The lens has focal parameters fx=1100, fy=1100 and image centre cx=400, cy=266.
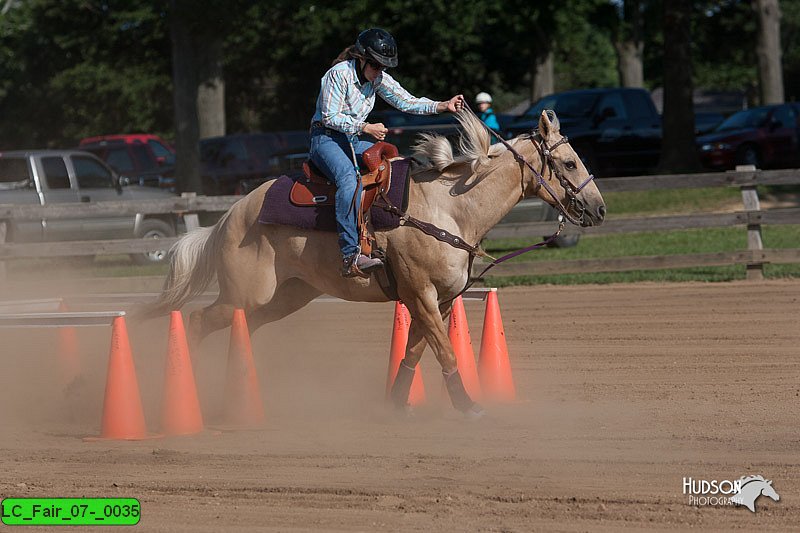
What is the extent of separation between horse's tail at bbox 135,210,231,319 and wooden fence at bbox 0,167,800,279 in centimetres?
734

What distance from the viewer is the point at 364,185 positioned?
8.13 m

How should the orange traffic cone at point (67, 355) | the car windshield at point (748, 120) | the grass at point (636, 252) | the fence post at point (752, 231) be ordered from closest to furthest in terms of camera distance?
the orange traffic cone at point (67, 355) → the fence post at point (752, 231) → the grass at point (636, 252) → the car windshield at point (748, 120)

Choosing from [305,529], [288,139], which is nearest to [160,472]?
[305,529]

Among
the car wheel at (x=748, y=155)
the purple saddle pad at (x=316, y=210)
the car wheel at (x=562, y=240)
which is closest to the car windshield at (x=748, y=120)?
the car wheel at (x=748, y=155)

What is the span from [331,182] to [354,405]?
6.34 ft

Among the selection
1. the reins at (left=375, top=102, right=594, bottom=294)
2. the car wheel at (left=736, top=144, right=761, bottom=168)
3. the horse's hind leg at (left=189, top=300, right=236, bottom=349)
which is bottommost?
the car wheel at (left=736, top=144, right=761, bottom=168)

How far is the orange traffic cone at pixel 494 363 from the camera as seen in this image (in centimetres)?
901

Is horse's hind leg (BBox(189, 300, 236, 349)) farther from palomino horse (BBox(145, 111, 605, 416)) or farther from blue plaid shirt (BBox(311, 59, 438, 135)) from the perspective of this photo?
blue plaid shirt (BBox(311, 59, 438, 135))

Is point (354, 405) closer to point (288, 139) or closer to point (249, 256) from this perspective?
point (249, 256)

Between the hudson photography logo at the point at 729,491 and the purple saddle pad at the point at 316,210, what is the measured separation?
3.01m

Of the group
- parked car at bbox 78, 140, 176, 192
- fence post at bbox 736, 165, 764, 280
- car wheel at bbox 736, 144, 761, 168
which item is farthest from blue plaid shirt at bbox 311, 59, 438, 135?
parked car at bbox 78, 140, 176, 192

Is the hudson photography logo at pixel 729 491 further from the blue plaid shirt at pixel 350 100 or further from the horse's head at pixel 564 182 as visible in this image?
the blue plaid shirt at pixel 350 100

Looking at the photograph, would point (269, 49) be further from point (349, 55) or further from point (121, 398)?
point (121, 398)

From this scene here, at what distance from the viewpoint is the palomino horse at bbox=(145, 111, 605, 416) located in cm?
806
